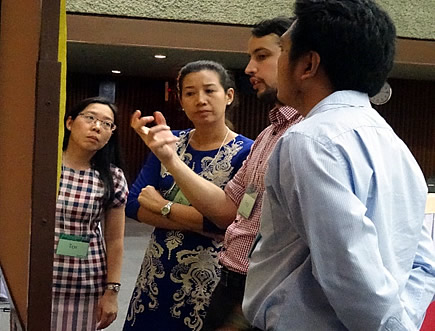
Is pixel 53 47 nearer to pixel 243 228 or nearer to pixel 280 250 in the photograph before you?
pixel 280 250

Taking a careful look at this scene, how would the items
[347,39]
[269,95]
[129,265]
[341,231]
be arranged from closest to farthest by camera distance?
[341,231] → [347,39] → [269,95] → [129,265]

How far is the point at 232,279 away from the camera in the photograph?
1503 mm

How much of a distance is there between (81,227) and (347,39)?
133cm

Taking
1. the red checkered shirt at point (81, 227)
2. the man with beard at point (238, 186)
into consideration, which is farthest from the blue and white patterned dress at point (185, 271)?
the red checkered shirt at point (81, 227)

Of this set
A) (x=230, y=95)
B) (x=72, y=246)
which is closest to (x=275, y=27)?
(x=230, y=95)

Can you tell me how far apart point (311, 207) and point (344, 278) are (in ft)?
0.42

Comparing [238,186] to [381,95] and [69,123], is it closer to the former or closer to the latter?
[69,123]

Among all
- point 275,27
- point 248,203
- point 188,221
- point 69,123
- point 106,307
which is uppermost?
point 275,27

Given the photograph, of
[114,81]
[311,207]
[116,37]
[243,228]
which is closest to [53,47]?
[311,207]

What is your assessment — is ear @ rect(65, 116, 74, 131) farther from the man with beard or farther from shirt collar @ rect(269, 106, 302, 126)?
shirt collar @ rect(269, 106, 302, 126)

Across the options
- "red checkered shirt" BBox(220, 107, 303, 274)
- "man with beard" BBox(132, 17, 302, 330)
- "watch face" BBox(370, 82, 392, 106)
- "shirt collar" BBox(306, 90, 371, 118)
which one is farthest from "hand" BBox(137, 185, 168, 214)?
"shirt collar" BBox(306, 90, 371, 118)

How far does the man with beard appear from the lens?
1.48 metres

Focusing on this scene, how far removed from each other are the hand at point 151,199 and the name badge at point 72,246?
278 millimetres

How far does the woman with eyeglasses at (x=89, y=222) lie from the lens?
2.02m
